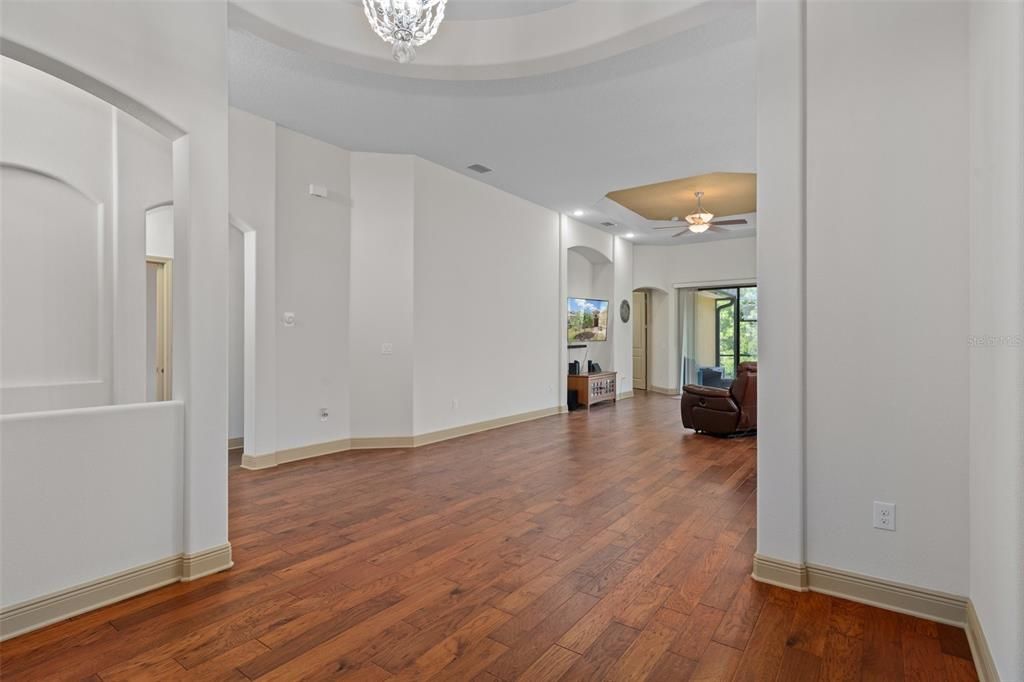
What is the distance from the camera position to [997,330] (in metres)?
1.81

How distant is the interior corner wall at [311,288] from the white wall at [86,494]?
2.51 metres

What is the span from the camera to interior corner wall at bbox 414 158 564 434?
6.12 m

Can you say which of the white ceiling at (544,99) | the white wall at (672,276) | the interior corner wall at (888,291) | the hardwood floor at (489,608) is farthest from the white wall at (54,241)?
the white wall at (672,276)

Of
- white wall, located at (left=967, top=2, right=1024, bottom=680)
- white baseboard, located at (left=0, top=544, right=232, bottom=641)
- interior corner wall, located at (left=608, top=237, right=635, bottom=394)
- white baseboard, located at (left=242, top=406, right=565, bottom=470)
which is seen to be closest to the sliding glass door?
interior corner wall, located at (left=608, top=237, right=635, bottom=394)

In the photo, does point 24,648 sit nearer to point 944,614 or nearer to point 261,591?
point 261,591

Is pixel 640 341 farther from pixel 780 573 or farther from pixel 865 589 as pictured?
pixel 865 589

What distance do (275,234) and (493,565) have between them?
3.90 metres

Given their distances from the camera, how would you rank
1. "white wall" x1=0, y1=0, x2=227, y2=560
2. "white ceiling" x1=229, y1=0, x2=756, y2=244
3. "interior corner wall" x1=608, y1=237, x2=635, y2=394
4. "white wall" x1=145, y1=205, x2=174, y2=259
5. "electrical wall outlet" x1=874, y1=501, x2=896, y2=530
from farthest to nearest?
"interior corner wall" x1=608, y1=237, x2=635, y2=394, "white wall" x1=145, y1=205, x2=174, y2=259, "white ceiling" x1=229, y1=0, x2=756, y2=244, "white wall" x1=0, y1=0, x2=227, y2=560, "electrical wall outlet" x1=874, y1=501, x2=896, y2=530

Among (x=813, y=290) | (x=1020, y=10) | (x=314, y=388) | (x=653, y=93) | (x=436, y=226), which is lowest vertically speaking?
(x=314, y=388)

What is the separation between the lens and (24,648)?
2.07 metres

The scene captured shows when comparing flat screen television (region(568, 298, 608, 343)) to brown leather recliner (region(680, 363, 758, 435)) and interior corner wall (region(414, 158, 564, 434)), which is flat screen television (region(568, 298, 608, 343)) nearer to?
interior corner wall (region(414, 158, 564, 434))

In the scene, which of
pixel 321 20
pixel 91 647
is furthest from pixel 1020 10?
pixel 91 647

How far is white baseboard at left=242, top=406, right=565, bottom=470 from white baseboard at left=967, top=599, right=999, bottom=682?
482cm

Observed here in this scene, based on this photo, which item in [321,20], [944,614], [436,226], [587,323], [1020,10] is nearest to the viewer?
[1020,10]
